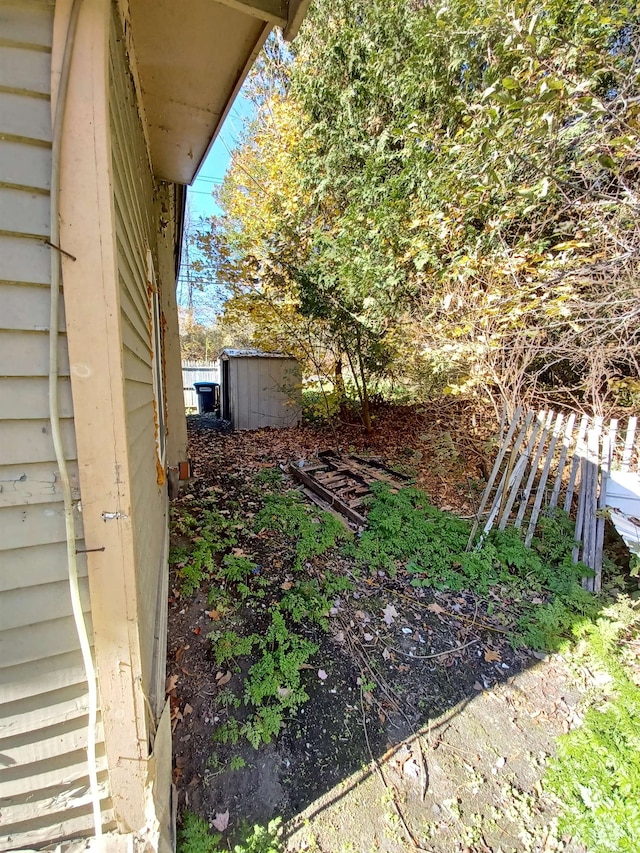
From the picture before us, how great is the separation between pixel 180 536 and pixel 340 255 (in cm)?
424

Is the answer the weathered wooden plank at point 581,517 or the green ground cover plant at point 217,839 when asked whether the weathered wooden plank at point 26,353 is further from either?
the weathered wooden plank at point 581,517

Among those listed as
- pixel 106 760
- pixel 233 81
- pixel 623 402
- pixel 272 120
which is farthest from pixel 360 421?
pixel 106 760

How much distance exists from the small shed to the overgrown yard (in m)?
4.70

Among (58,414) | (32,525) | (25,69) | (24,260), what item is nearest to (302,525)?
(32,525)

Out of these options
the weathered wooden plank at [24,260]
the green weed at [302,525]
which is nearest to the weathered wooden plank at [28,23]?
the weathered wooden plank at [24,260]

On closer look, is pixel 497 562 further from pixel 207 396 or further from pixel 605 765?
pixel 207 396

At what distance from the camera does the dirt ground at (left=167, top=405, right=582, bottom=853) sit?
154cm

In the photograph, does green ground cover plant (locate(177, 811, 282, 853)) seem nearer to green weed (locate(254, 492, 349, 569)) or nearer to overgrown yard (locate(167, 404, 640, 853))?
overgrown yard (locate(167, 404, 640, 853))

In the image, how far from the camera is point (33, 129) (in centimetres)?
89

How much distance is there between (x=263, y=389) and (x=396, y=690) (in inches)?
279

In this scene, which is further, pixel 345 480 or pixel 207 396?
pixel 207 396

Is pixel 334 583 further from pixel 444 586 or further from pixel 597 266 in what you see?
pixel 597 266

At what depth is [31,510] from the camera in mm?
977

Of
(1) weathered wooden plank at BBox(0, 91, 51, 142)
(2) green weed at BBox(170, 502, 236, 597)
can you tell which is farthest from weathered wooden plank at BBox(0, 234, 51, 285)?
(2) green weed at BBox(170, 502, 236, 597)
